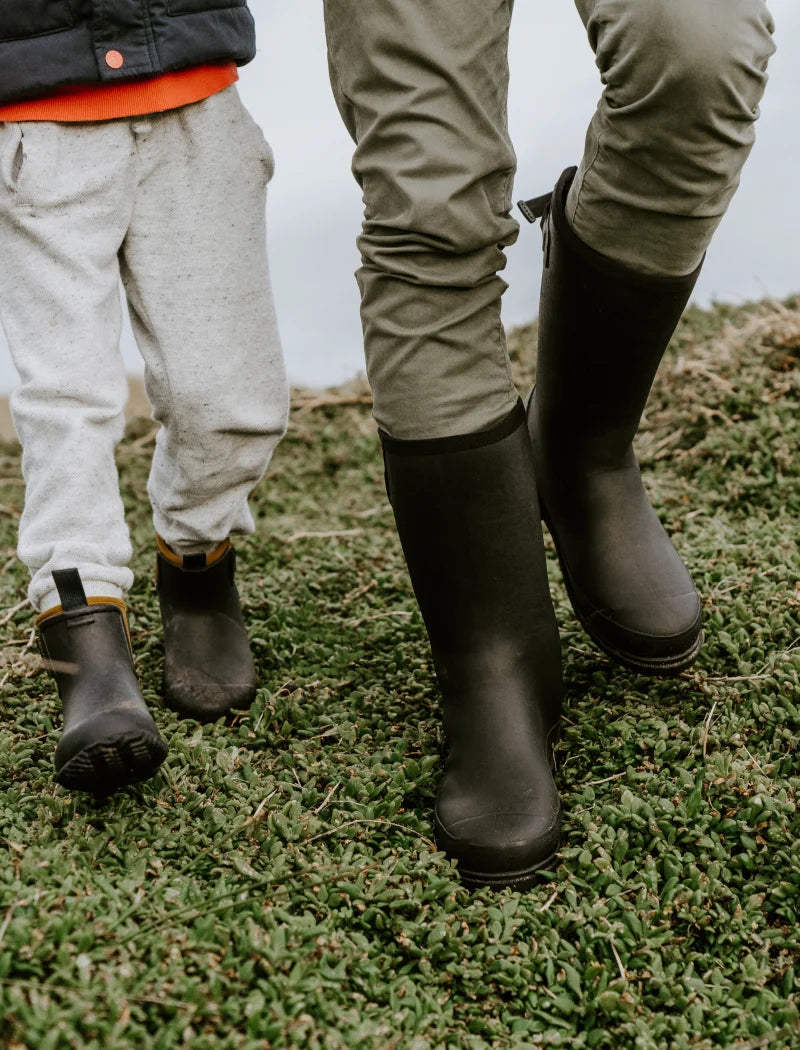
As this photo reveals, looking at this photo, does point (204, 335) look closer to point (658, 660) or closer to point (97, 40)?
point (97, 40)

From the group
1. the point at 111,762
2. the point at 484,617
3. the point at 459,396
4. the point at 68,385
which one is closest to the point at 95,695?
the point at 111,762

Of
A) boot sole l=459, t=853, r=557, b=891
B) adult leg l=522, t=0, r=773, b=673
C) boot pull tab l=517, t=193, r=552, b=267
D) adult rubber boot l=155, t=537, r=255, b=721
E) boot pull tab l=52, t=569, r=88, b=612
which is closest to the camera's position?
adult leg l=522, t=0, r=773, b=673

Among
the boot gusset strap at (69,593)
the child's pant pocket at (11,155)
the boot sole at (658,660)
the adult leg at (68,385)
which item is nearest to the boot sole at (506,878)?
the boot sole at (658,660)

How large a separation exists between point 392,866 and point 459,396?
68 cm

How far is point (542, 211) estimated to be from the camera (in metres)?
1.86

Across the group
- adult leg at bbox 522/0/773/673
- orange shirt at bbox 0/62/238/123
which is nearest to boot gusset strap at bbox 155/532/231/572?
adult leg at bbox 522/0/773/673

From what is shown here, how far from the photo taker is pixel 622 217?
1.63m

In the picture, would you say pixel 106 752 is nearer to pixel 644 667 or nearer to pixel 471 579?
pixel 471 579

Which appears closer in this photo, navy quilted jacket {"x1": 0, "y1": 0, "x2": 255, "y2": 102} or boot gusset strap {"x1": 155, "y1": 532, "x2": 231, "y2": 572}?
navy quilted jacket {"x1": 0, "y1": 0, "x2": 255, "y2": 102}

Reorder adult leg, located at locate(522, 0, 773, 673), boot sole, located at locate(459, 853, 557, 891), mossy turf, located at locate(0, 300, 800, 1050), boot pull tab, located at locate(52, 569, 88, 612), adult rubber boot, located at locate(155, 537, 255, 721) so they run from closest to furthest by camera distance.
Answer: mossy turf, located at locate(0, 300, 800, 1050)
adult leg, located at locate(522, 0, 773, 673)
boot sole, located at locate(459, 853, 557, 891)
boot pull tab, located at locate(52, 569, 88, 612)
adult rubber boot, located at locate(155, 537, 255, 721)

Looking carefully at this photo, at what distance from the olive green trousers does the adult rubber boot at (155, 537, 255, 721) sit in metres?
0.64

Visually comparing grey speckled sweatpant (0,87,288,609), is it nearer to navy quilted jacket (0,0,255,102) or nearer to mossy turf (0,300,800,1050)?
navy quilted jacket (0,0,255,102)

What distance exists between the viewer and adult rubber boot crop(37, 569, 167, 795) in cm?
152

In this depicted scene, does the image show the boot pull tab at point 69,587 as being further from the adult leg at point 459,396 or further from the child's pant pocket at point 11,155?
the child's pant pocket at point 11,155
